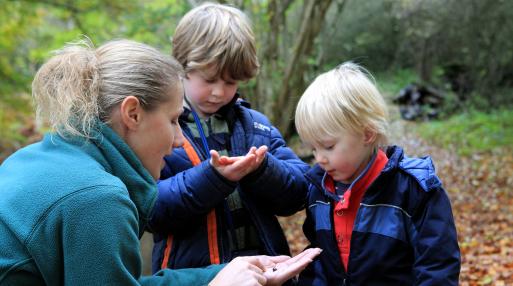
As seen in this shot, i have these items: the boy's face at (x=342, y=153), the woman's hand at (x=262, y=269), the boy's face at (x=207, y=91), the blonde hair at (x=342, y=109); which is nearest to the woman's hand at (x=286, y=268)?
the woman's hand at (x=262, y=269)

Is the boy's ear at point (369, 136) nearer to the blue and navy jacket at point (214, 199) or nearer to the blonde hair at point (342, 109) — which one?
the blonde hair at point (342, 109)

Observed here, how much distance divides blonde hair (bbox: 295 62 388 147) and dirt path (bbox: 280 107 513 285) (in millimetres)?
822

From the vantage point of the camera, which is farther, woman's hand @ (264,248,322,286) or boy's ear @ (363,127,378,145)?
boy's ear @ (363,127,378,145)

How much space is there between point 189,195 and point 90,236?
25.2 inches

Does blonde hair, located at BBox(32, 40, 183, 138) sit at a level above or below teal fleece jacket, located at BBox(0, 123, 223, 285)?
above

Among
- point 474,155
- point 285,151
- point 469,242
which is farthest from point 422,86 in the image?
point 285,151

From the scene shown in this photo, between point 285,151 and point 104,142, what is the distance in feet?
3.50

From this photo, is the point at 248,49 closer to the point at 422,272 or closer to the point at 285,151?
the point at 285,151

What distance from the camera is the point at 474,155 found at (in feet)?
37.9

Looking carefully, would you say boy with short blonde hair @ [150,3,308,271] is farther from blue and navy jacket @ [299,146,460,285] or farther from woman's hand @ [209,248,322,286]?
blue and navy jacket @ [299,146,460,285]

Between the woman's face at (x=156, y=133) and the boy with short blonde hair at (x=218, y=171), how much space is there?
0.28 m

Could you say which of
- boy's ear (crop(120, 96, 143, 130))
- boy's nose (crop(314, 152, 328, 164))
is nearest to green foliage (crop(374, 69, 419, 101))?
boy's nose (crop(314, 152, 328, 164))

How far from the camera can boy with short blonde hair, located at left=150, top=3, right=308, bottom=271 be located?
2203 millimetres

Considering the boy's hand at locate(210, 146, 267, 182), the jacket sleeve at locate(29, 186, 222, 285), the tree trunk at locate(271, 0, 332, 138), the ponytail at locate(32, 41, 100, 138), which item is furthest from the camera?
the tree trunk at locate(271, 0, 332, 138)
